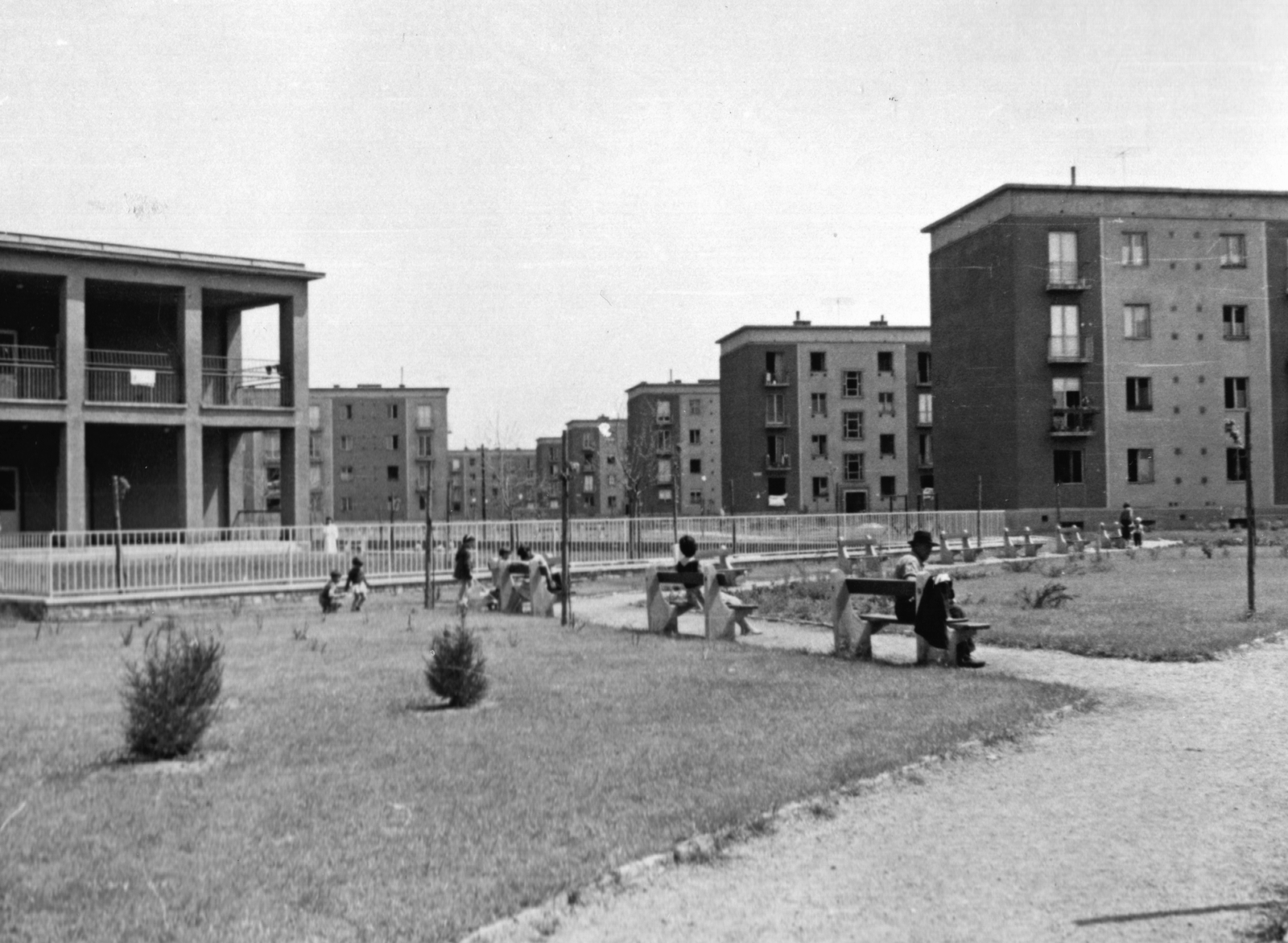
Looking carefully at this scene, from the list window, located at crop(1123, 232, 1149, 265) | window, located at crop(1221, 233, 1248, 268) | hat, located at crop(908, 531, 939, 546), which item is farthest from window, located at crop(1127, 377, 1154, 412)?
hat, located at crop(908, 531, 939, 546)

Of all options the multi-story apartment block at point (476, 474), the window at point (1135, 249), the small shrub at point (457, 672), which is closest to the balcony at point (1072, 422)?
the window at point (1135, 249)

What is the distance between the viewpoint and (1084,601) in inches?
714

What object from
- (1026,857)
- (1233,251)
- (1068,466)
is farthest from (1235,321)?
(1026,857)


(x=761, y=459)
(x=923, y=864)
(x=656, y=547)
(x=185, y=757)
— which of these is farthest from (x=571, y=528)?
(x=761, y=459)

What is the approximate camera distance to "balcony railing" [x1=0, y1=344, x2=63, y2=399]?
31078 millimetres

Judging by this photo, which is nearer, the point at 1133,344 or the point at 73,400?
the point at 73,400

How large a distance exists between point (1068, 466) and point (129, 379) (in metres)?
36.9

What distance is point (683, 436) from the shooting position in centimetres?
10406

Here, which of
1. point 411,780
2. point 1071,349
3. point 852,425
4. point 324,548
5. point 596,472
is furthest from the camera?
point 596,472

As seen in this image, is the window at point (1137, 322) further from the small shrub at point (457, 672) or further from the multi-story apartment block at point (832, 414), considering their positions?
the small shrub at point (457, 672)

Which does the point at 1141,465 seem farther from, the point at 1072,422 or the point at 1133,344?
the point at 1133,344

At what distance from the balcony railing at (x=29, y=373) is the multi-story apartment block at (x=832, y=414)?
169 feet

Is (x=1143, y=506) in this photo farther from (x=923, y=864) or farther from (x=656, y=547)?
(x=923, y=864)

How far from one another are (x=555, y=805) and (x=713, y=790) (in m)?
0.90
